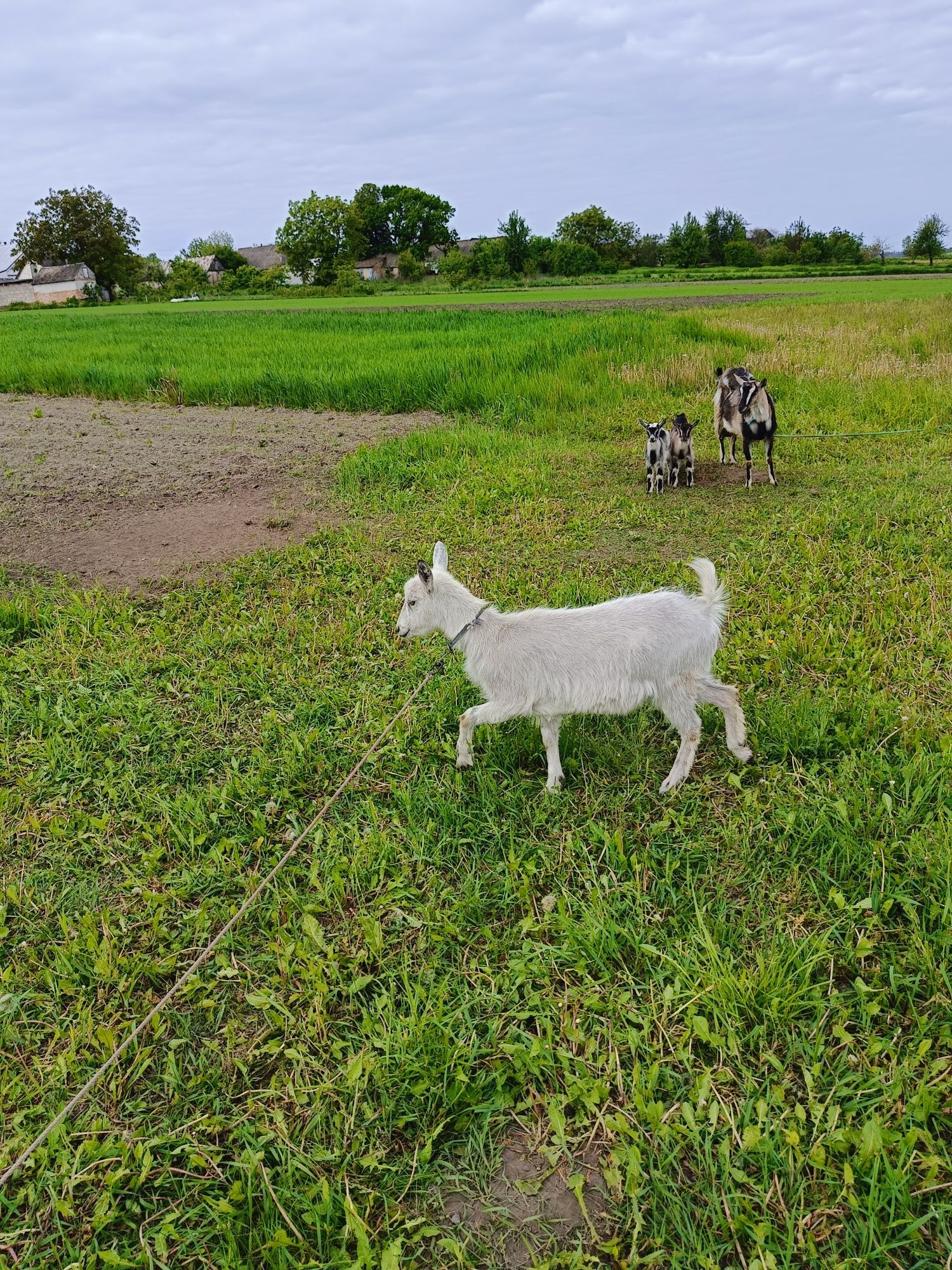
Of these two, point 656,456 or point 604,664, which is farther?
point 656,456

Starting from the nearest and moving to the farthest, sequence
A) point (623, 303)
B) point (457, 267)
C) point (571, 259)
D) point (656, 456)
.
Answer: point (656, 456)
point (623, 303)
point (457, 267)
point (571, 259)

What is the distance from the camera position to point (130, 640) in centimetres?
568

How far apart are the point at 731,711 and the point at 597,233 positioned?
92680 mm

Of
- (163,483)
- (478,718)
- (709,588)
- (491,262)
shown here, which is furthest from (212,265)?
(709,588)

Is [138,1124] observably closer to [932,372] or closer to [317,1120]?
[317,1120]

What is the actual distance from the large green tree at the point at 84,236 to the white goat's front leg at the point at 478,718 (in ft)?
340

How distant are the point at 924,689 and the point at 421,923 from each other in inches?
122

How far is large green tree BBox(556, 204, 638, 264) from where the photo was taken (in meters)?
83.1

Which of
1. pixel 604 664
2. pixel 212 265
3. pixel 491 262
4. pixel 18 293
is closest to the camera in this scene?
pixel 604 664

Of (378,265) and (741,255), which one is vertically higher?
(378,265)

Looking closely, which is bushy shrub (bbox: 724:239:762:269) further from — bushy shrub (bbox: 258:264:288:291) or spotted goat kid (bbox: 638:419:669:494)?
spotted goat kid (bbox: 638:419:669:494)

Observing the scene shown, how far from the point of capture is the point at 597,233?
84062 millimetres

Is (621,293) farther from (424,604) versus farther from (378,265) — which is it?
(378,265)

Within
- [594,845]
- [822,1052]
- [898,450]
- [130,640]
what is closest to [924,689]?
[594,845]
